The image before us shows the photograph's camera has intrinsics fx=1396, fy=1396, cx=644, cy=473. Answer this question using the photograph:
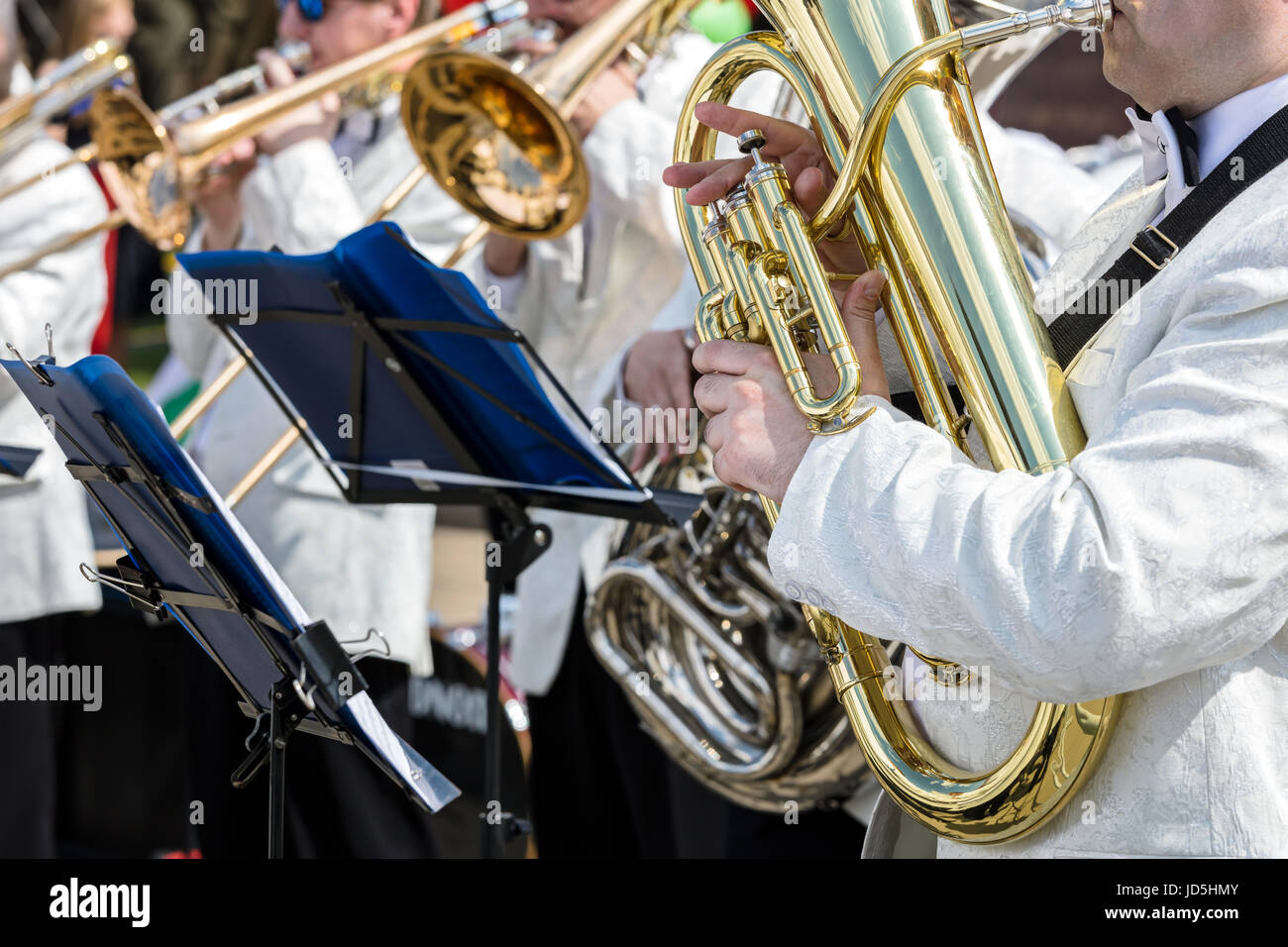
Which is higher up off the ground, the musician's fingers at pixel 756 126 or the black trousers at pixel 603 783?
the musician's fingers at pixel 756 126

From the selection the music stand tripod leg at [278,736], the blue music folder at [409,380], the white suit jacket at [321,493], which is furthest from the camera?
the white suit jacket at [321,493]

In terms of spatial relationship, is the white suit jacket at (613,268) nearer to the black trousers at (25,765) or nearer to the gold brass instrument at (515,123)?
the gold brass instrument at (515,123)

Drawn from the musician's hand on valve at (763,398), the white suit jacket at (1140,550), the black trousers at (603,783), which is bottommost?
the black trousers at (603,783)

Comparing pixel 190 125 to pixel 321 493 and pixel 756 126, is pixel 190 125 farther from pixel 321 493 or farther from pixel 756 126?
pixel 756 126

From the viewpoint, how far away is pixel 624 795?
3229mm

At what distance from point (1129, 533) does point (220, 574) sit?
3.26ft

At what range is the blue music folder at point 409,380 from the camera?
6.59 feet

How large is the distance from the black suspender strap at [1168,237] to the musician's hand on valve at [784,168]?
0.27 metres

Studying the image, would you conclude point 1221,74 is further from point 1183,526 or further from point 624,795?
point 624,795

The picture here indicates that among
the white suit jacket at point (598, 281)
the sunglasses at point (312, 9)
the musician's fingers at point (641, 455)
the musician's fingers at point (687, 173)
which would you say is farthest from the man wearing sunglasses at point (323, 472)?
the musician's fingers at point (687, 173)

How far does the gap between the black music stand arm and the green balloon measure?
1.79m

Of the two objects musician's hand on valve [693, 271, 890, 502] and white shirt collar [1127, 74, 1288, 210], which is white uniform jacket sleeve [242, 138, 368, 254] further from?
white shirt collar [1127, 74, 1288, 210]
